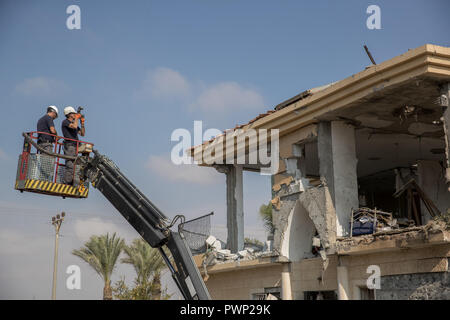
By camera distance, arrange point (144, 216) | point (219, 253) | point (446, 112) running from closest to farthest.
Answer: point (144, 216) → point (446, 112) → point (219, 253)

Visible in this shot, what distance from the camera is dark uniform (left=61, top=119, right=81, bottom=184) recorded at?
11.8 metres

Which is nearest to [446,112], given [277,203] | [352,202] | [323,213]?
[352,202]

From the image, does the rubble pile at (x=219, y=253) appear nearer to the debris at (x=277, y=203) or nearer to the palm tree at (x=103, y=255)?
the debris at (x=277, y=203)

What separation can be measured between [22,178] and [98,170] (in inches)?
66.5

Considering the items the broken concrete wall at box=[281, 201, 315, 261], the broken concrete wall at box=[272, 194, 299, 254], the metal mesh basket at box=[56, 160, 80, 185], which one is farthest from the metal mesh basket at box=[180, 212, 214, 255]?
the metal mesh basket at box=[56, 160, 80, 185]

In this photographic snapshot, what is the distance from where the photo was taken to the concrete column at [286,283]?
14359mm

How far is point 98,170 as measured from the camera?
11.6m

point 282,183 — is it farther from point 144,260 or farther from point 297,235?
point 144,260

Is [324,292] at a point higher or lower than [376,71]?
lower

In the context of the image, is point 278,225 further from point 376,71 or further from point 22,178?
point 22,178

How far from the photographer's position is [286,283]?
47.3 ft

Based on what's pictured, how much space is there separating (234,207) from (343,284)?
6.84 meters

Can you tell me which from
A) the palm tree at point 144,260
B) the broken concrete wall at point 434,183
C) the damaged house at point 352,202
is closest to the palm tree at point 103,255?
the palm tree at point 144,260
